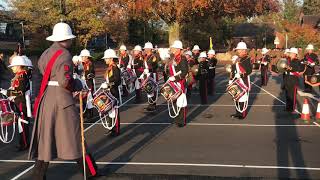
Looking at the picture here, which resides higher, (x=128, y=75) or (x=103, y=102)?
(x=128, y=75)

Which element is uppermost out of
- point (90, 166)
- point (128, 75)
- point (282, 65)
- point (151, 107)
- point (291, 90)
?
point (282, 65)

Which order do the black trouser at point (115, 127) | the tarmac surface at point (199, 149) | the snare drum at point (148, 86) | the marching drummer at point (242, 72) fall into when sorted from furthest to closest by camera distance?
the snare drum at point (148, 86) → the marching drummer at point (242, 72) → the black trouser at point (115, 127) → the tarmac surface at point (199, 149)

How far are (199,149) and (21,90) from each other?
143 inches

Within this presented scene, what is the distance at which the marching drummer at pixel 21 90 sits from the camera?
30.8 ft

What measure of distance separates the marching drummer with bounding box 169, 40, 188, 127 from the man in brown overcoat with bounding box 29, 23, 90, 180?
5443 mm

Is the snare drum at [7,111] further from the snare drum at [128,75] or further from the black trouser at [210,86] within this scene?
the black trouser at [210,86]

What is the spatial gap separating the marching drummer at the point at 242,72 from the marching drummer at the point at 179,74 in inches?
66.4

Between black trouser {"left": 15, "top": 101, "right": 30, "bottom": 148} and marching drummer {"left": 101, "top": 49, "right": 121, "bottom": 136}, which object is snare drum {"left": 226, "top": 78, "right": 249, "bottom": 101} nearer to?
marching drummer {"left": 101, "top": 49, "right": 121, "bottom": 136}

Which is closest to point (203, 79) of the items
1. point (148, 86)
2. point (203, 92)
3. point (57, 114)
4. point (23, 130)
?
point (203, 92)

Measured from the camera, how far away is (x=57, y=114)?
6520 mm

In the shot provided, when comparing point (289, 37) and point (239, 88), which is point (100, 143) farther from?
point (289, 37)

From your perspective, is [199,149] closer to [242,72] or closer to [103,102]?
[103,102]

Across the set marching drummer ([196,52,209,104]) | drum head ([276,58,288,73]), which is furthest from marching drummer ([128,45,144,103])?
drum head ([276,58,288,73])

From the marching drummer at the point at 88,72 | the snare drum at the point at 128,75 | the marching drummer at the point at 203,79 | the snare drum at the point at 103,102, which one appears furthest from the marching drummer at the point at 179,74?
the snare drum at the point at 128,75
